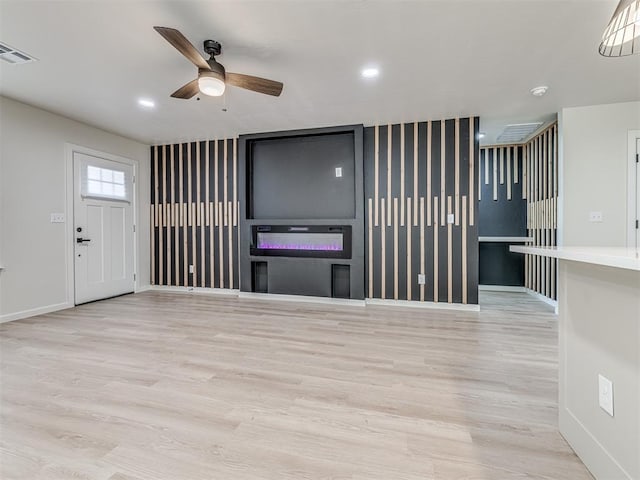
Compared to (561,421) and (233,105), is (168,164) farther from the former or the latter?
(561,421)

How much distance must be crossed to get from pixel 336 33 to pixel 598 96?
334cm

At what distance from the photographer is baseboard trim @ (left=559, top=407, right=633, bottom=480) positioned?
1207 millimetres

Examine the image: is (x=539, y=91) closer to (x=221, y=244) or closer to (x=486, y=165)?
(x=486, y=165)

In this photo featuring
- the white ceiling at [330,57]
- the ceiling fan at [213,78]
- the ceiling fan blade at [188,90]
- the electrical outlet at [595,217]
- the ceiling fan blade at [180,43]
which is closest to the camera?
the ceiling fan blade at [180,43]

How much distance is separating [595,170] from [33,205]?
7307 millimetres

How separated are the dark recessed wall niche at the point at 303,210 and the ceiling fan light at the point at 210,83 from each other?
236cm

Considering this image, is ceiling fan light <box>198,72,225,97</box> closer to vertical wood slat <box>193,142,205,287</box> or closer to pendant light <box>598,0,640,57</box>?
pendant light <box>598,0,640,57</box>

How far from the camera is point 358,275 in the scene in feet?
15.2

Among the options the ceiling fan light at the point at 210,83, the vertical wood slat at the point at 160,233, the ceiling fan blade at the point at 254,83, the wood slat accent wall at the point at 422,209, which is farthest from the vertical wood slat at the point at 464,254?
the vertical wood slat at the point at 160,233

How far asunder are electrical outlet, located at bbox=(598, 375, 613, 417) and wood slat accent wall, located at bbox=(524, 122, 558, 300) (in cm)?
370

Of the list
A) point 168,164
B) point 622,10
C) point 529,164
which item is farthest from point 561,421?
point 168,164

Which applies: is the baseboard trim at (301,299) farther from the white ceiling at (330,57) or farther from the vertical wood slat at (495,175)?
the vertical wood slat at (495,175)

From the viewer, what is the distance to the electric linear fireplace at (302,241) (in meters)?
4.77

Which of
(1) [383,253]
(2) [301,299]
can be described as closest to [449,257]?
(1) [383,253]
